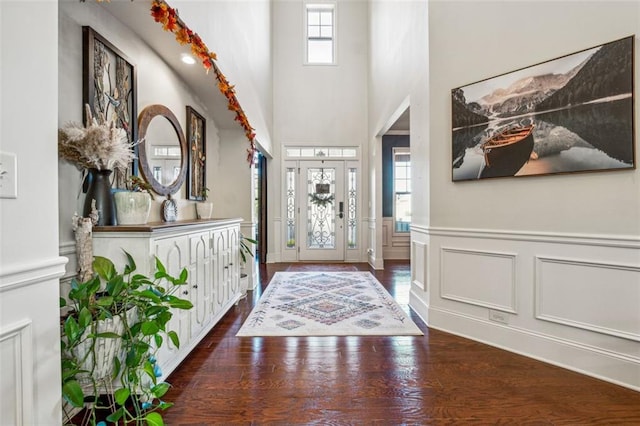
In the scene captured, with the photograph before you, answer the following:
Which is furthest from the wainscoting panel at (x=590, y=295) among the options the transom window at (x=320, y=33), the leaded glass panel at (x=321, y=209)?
the transom window at (x=320, y=33)

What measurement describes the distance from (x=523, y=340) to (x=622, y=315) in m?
0.61

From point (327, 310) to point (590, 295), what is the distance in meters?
2.12

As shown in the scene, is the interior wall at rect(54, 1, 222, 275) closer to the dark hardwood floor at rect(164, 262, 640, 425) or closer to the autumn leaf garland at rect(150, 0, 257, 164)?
the autumn leaf garland at rect(150, 0, 257, 164)

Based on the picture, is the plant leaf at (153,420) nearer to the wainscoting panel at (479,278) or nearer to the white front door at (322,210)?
the wainscoting panel at (479,278)

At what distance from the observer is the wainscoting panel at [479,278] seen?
243 centimetres

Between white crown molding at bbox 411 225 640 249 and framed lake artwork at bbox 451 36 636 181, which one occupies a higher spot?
framed lake artwork at bbox 451 36 636 181

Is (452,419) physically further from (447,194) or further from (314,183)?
(314,183)

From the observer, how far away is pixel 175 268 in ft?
6.40

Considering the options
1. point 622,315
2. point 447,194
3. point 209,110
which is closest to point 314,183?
point 209,110

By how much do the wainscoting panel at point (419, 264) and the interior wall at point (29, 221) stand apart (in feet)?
8.94

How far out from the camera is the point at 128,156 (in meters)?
1.74

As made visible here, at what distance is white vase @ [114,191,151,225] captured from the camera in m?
1.84

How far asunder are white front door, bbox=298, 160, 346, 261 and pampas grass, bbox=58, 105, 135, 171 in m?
4.75

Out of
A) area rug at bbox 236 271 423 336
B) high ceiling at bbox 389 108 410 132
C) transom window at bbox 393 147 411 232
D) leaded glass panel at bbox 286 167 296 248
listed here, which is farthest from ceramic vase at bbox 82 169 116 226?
transom window at bbox 393 147 411 232
